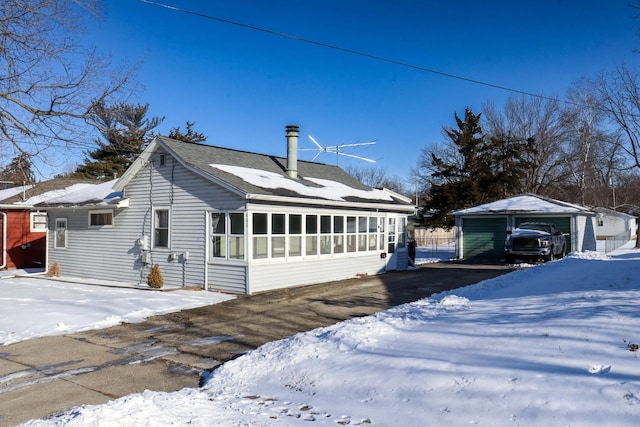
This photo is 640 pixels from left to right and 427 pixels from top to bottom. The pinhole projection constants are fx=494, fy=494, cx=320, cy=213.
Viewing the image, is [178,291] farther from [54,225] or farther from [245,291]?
[54,225]

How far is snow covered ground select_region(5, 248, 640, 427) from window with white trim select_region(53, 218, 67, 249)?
14314mm

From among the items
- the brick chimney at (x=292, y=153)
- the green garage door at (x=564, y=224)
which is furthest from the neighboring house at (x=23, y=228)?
the green garage door at (x=564, y=224)

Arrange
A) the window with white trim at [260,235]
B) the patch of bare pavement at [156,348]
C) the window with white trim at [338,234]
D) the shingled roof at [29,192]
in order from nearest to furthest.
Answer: the patch of bare pavement at [156,348] < the window with white trim at [260,235] < the window with white trim at [338,234] < the shingled roof at [29,192]

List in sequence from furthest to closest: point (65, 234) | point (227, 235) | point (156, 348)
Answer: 1. point (65, 234)
2. point (227, 235)
3. point (156, 348)

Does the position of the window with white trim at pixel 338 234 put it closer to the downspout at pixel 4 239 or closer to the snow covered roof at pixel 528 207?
the snow covered roof at pixel 528 207

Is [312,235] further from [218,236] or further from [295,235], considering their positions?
[218,236]

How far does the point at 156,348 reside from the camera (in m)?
7.79

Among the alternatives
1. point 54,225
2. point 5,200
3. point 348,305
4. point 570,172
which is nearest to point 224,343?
point 348,305

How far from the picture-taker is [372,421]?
4.42 meters

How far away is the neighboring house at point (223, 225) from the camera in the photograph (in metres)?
13.6

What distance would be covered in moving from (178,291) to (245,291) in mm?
1963

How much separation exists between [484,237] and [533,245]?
4.74 metres

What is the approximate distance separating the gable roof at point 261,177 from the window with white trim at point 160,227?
1660 millimetres

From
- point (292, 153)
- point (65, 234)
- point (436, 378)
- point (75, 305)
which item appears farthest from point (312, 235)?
point (436, 378)
